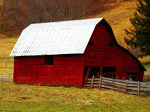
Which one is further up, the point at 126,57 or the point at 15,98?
the point at 126,57

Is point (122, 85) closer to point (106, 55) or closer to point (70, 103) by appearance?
point (106, 55)

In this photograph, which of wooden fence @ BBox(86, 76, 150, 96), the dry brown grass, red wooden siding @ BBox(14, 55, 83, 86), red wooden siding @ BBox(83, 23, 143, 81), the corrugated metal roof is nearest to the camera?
wooden fence @ BBox(86, 76, 150, 96)

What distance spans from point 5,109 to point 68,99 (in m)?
5.58

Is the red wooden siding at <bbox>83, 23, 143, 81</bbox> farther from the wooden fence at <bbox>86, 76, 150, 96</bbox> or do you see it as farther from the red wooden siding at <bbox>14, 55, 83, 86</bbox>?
the wooden fence at <bbox>86, 76, 150, 96</bbox>

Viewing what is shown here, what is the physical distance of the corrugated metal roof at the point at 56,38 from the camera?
2885 centimetres

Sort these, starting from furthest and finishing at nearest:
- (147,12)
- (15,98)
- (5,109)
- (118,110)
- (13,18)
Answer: (13,18), (147,12), (15,98), (118,110), (5,109)

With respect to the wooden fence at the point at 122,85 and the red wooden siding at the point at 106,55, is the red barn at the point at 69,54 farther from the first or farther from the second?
the wooden fence at the point at 122,85

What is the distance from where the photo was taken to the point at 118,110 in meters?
17.2

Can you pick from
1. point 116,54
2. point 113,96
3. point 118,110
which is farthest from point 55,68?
point 118,110

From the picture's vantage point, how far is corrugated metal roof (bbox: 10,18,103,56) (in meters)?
28.8

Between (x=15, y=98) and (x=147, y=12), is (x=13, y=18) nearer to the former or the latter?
(x=147, y=12)

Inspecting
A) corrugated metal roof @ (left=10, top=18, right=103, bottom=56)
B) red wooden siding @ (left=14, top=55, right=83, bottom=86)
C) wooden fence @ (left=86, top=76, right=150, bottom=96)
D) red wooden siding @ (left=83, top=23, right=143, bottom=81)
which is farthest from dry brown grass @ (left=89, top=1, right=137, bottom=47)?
wooden fence @ (left=86, top=76, right=150, bottom=96)

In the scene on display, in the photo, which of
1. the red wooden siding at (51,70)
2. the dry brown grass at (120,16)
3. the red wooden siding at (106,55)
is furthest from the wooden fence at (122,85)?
the dry brown grass at (120,16)

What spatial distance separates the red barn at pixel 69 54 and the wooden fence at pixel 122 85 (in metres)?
1.27
